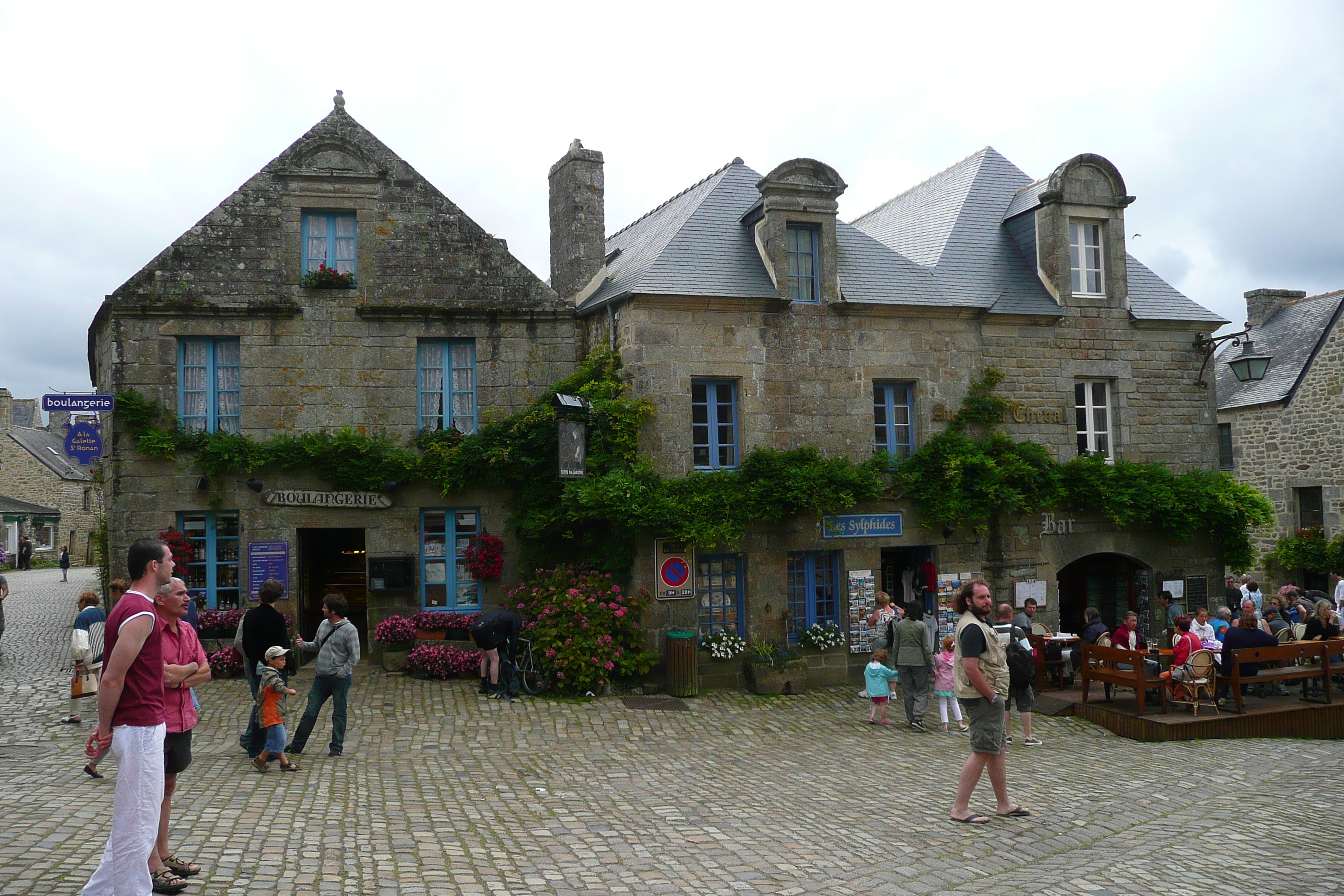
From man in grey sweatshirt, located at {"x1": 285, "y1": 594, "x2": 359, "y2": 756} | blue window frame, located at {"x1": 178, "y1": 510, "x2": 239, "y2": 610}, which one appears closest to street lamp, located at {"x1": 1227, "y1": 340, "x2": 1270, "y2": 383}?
man in grey sweatshirt, located at {"x1": 285, "y1": 594, "x2": 359, "y2": 756}

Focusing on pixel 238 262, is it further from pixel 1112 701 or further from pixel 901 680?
pixel 1112 701

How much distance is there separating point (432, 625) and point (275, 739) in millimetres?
5529

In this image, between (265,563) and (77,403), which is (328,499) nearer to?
(265,563)

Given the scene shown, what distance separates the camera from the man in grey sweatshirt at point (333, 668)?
8367 millimetres

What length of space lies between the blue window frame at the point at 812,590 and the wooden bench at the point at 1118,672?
3589 millimetres

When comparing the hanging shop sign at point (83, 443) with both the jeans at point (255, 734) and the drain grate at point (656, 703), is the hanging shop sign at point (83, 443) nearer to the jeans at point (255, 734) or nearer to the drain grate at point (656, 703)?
the jeans at point (255, 734)

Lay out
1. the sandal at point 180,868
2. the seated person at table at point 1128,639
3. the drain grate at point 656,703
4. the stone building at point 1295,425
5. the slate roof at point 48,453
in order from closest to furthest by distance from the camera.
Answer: the sandal at point 180,868 < the drain grate at point 656,703 < the seated person at table at point 1128,639 < the stone building at point 1295,425 < the slate roof at point 48,453

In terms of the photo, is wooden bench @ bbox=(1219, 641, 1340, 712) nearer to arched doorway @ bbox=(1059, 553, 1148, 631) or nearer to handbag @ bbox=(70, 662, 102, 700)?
arched doorway @ bbox=(1059, 553, 1148, 631)

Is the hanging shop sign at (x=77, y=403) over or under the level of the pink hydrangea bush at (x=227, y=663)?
over

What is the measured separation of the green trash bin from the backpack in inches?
178

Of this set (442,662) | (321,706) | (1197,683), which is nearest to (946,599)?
(1197,683)

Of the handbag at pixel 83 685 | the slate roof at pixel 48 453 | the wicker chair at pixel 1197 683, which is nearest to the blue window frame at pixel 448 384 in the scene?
the handbag at pixel 83 685

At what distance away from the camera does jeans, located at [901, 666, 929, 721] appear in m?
11.0

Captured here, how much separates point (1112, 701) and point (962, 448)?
4.11 m
